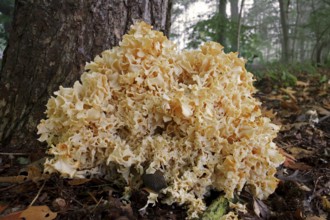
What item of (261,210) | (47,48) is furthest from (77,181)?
(47,48)

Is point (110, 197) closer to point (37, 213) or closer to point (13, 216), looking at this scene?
point (37, 213)

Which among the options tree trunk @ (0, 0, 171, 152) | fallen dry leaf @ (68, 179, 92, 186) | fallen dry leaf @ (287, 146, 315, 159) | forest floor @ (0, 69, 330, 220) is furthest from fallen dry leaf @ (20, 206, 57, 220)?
fallen dry leaf @ (287, 146, 315, 159)

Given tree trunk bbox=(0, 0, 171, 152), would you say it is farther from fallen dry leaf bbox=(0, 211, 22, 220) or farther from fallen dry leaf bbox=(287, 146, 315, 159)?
fallen dry leaf bbox=(287, 146, 315, 159)

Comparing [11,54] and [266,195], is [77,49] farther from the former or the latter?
[266,195]

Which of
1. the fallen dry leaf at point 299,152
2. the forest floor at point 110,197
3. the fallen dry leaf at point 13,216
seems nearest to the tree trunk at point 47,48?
the forest floor at point 110,197

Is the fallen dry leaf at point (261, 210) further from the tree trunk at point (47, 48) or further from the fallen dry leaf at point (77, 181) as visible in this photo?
the tree trunk at point (47, 48)

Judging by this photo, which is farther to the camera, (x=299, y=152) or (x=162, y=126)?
(x=299, y=152)
